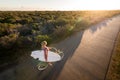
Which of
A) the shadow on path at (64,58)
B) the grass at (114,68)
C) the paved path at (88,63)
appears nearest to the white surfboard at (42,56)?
the shadow on path at (64,58)

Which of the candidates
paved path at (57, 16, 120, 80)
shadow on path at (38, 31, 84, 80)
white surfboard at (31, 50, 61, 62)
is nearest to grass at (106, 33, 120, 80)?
paved path at (57, 16, 120, 80)

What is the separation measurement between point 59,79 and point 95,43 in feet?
22.3

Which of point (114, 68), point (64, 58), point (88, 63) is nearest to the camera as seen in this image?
point (114, 68)

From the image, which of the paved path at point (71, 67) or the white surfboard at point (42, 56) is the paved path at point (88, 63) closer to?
the paved path at point (71, 67)

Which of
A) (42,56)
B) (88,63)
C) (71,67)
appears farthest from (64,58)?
(42,56)

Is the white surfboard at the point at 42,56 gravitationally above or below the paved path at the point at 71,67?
above

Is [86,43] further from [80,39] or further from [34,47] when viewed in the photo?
[34,47]

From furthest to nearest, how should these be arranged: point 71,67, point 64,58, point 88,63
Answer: point 64,58 → point 88,63 → point 71,67

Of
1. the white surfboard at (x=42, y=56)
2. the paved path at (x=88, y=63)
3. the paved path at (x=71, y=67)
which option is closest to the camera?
the paved path at (x=71, y=67)

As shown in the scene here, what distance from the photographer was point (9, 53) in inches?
384

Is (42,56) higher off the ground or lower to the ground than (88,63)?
higher

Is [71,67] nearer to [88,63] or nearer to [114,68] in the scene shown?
[88,63]

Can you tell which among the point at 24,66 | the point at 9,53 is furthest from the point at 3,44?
the point at 24,66

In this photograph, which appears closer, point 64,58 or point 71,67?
point 71,67
